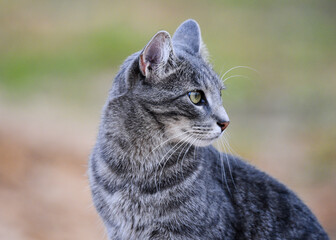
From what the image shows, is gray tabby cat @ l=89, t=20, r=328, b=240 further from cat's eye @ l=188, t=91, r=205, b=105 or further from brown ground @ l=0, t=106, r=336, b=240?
brown ground @ l=0, t=106, r=336, b=240

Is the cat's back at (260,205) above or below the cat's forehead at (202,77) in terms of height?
below

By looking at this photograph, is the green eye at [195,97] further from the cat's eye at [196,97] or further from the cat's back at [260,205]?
the cat's back at [260,205]

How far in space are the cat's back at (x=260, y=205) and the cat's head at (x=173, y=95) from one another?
51 cm

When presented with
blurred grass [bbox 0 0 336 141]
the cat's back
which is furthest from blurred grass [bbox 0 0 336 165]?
the cat's back

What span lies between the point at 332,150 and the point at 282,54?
515 cm

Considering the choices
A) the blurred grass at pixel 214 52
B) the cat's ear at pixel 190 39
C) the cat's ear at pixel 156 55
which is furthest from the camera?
the blurred grass at pixel 214 52

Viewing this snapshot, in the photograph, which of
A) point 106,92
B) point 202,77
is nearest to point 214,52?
point 106,92

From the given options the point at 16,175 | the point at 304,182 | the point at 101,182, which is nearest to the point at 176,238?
the point at 101,182

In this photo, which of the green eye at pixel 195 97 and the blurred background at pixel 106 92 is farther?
the blurred background at pixel 106 92

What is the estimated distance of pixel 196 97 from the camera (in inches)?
145

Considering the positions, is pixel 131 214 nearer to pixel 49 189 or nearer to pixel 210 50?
pixel 49 189

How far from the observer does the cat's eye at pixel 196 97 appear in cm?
367

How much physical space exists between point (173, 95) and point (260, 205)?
3.74 feet

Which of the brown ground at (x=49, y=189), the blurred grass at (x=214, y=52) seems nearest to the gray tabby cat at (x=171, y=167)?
the brown ground at (x=49, y=189)
